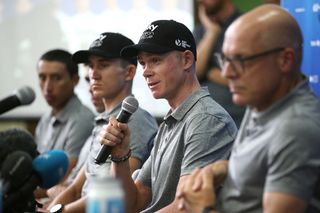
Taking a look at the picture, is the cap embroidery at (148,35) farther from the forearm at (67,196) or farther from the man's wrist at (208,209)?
the forearm at (67,196)

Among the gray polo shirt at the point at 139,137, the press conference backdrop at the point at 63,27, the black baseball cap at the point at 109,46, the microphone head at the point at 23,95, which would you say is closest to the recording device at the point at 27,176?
the microphone head at the point at 23,95

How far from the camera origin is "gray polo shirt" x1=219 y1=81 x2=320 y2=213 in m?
1.97

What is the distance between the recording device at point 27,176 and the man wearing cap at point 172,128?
0.42 m

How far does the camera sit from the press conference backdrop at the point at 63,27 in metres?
5.41

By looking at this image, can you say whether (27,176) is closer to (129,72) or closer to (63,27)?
(129,72)

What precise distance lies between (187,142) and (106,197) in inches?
42.6

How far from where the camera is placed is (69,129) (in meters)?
4.25

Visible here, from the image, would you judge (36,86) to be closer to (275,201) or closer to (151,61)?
(151,61)

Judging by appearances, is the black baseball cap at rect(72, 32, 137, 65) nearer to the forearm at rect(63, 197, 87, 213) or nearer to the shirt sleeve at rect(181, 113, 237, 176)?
the forearm at rect(63, 197, 87, 213)

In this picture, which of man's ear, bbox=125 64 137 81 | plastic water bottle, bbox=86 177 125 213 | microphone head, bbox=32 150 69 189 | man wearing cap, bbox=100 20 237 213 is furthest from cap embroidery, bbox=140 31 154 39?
plastic water bottle, bbox=86 177 125 213

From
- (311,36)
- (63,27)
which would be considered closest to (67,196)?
(311,36)

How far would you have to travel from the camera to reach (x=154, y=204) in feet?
9.15

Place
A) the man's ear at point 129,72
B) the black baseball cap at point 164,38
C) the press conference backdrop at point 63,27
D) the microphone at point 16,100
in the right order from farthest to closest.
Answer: the press conference backdrop at point 63,27
the man's ear at point 129,72
the black baseball cap at point 164,38
the microphone at point 16,100

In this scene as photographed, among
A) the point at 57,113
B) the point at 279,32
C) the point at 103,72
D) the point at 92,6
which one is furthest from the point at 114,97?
the point at 92,6
